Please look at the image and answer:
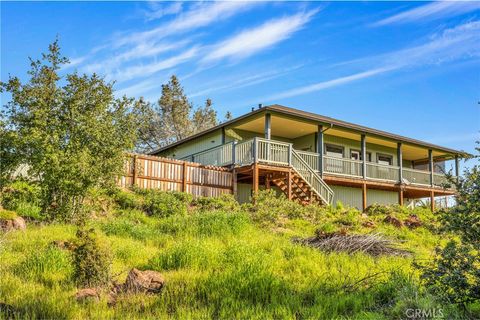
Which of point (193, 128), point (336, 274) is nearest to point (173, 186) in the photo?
point (336, 274)

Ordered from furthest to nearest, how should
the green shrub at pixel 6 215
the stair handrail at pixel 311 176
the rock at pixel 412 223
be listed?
the stair handrail at pixel 311 176
the rock at pixel 412 223
the green shrub at pixel 6 215

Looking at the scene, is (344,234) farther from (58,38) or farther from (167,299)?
(58,38)

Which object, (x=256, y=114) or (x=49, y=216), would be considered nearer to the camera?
(x=49, y=216)

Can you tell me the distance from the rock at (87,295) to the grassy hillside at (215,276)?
95 mm

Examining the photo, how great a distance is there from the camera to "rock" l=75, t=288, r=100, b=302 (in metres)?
5.95

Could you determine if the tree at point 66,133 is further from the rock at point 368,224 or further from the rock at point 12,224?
the rock at point 368,224

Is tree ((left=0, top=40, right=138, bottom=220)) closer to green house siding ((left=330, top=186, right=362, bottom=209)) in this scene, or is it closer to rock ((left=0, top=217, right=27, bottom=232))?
rock ((left=0, top=217, right=27, bottom=232))

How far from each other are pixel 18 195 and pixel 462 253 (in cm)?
1099

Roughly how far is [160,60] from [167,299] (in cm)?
472

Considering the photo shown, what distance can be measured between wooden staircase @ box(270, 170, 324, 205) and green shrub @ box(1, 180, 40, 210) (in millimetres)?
10537

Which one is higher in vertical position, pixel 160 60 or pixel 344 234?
pixel 160 60

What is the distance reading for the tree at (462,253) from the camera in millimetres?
5699

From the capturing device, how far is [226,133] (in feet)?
78.2

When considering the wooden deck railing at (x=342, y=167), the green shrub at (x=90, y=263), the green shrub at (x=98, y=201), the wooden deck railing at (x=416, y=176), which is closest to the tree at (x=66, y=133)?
the green shrub at (x=98, y=201)
